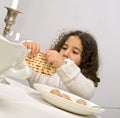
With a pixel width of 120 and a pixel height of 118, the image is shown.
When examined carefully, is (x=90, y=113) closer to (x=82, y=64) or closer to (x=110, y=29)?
(x=82, y=64)

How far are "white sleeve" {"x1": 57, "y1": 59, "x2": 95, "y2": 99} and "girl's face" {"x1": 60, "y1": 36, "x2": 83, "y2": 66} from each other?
28 cm

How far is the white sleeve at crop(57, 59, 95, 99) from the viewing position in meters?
0.91

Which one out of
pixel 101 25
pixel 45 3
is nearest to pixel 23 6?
pixel 45 3

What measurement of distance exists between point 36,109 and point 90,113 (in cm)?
16

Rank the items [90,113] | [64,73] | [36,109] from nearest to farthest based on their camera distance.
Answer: [36,109]
[90,113]
[64,73]

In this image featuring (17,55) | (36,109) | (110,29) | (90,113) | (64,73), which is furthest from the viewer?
(110,29)

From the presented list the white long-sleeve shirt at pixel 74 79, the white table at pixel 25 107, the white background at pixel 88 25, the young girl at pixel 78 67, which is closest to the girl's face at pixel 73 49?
the young girl at pixel 78 67

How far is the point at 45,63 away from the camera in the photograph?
687mm

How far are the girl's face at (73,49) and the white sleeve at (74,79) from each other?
0.28m

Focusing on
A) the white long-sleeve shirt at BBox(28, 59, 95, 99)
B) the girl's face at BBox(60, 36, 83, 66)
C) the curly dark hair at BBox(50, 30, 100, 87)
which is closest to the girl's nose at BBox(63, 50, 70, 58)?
the girl's face at BBox(60, 36, 83, 66)

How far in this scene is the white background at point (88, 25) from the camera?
192 cm

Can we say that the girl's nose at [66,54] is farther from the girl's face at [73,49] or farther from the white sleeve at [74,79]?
the white sleeve at [74,79]

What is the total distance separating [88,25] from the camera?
1.94 m

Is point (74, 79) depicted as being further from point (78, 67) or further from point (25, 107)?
point (25, 107)
